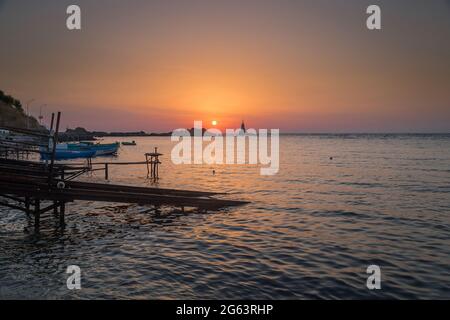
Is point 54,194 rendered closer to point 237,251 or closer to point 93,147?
point 237,251

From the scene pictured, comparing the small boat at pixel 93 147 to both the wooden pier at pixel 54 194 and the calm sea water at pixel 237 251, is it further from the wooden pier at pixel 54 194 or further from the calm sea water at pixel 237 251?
the wooden pier at pixel 54 194

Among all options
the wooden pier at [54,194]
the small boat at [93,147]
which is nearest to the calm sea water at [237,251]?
the wooden pier at [54,194]

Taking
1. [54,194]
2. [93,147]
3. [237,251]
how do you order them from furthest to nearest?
[93,147], [54,194], [237,251]

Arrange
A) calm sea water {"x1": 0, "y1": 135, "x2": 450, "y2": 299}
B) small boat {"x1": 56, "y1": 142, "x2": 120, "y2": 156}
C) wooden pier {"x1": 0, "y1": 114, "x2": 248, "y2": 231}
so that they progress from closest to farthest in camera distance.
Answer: calm sea water {"x1": 0, "y1": 135, "x2": 450, "y2": 299}
wooden pier {"x1": 0, "y1": 114, "x2": 248, "y2": 231}
small boat {"x1": 56, "y1": 142, "x2": 120, "y2": 156}

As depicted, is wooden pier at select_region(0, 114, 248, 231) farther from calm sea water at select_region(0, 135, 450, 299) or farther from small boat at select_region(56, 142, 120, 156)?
small boat at select_region(56, 142, 120, 156)

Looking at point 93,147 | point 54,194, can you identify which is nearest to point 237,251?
point 54,194

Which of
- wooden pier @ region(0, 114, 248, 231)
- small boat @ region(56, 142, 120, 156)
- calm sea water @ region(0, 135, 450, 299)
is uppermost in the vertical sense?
small boat @ region(56, 142, 120, 156)

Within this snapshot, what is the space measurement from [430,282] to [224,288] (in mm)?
6242

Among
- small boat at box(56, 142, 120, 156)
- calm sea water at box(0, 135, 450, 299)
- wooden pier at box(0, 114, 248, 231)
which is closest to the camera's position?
calm sea water at box(0, 135, 450, 299)

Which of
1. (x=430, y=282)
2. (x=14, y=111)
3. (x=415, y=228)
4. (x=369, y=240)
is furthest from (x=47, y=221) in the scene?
(x=14, y=111)

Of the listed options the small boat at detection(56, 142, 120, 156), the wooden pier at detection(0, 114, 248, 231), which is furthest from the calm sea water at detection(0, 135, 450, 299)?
the small boat at detection(56, 142, 120, 156)

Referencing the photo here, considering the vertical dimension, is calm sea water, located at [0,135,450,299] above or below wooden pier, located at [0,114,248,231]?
below
